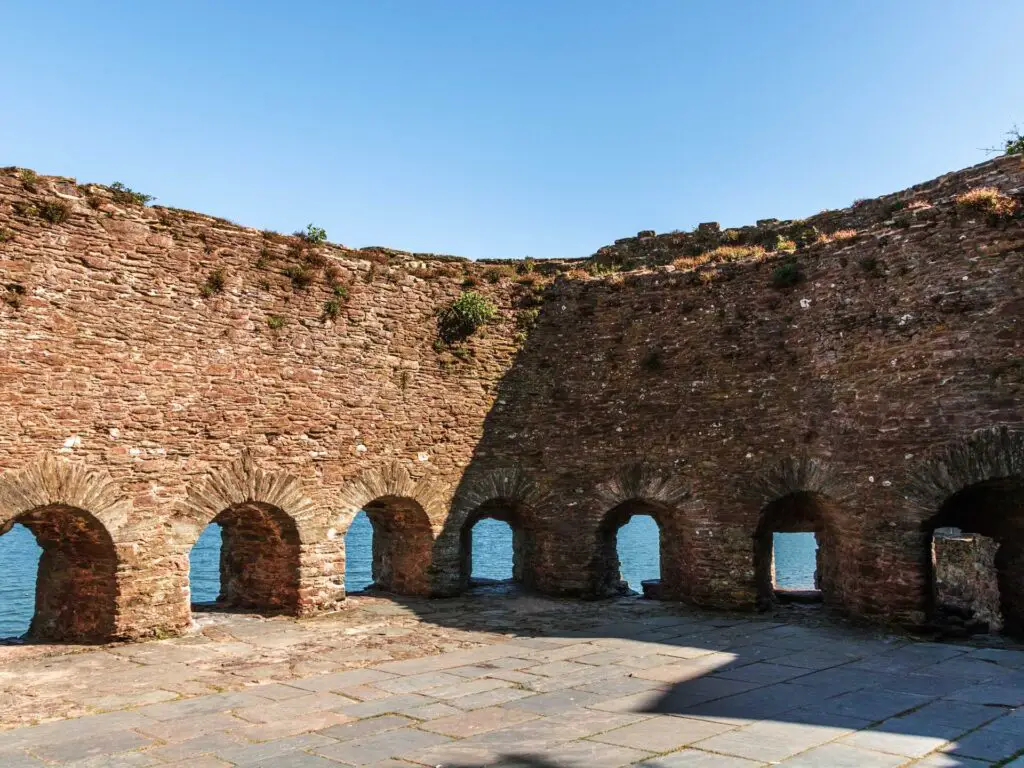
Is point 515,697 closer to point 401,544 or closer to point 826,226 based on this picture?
point 401,544

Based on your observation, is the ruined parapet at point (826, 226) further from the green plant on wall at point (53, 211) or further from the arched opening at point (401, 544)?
the green plant on wall at point (53, 211)

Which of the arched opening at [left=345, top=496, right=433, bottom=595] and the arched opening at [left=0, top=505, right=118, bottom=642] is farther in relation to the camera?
the arched opening at [left=345, top=496, right=433, bottom=595]

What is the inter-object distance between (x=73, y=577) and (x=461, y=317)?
7.33 metres

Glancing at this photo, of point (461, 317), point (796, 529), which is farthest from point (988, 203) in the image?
→ point (461, 317)

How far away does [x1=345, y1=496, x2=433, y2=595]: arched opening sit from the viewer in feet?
44.5

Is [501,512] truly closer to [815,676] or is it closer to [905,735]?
[815,676]

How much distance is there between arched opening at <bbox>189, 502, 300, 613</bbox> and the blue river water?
25.6ft

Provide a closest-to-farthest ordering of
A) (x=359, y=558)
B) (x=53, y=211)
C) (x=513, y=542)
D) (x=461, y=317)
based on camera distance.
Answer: (x=53, y=211) < (x=461, y=317) < (x=513, y=542) < (x=359, y=558)

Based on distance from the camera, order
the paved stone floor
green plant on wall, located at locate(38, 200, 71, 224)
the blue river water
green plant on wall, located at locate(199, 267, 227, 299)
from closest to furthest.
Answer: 1. the paved stone floor
2. green plant on wall, located at locate(38, 200, 71, 224)
3. green plant on wall, located at locate(199, 267, 227, 299)
4. the blue river water

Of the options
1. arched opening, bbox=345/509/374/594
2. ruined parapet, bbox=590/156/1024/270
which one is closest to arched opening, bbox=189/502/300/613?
ruined parapet, bbox=590/156/1024/270

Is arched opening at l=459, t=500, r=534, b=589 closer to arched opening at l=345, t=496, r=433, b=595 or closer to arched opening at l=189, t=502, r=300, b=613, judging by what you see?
arched opening at l=345, t=496, r=433, b=595

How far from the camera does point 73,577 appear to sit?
10.5 metres

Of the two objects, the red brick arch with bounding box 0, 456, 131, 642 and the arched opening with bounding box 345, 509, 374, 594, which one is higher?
the red brick arch with bounding box 0, 456, 131, 642

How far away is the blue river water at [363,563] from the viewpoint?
1171 inches
